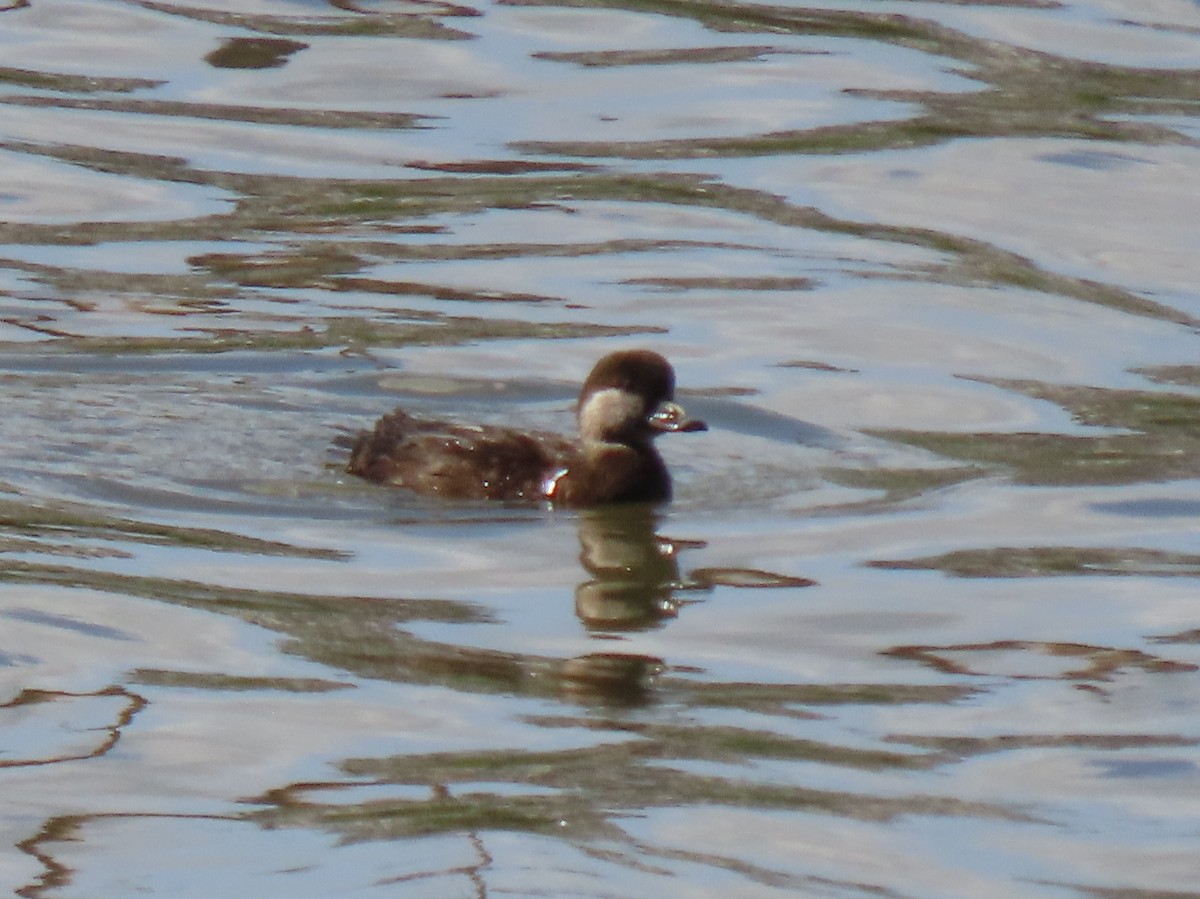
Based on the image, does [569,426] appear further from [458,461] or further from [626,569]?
[626,569]

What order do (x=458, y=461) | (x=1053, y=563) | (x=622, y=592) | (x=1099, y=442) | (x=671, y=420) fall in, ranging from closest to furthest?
(x=622, y=592), (x=1053, y=563), (x=458, y=461), (x=671, y=420), (x=1099, y=442)

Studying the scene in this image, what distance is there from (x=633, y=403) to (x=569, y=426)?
47.5 inches

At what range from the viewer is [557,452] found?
420 inches

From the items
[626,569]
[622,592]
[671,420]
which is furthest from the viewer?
[671,420]

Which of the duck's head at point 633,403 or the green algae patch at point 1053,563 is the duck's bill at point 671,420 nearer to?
the duck's head at point 633,403

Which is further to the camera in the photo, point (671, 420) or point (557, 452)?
point (671, 420)

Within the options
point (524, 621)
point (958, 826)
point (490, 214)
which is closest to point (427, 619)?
point (524, 621)

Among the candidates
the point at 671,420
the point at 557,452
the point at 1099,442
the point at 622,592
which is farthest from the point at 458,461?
the point at 1099,442

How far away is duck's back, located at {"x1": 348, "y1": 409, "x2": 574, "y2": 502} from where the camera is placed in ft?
34.2

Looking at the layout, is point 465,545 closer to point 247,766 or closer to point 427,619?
point 427,619

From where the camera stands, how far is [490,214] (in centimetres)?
1496

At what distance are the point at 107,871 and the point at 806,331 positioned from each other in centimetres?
740

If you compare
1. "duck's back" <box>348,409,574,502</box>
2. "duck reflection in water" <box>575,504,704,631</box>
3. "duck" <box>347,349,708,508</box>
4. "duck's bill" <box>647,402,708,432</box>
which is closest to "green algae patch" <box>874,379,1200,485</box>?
"duck's bill" <box>647,402,708,432</box>

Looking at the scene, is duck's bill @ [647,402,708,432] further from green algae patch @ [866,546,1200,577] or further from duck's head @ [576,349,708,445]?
green algae patch @ [866,546,1200,577]
